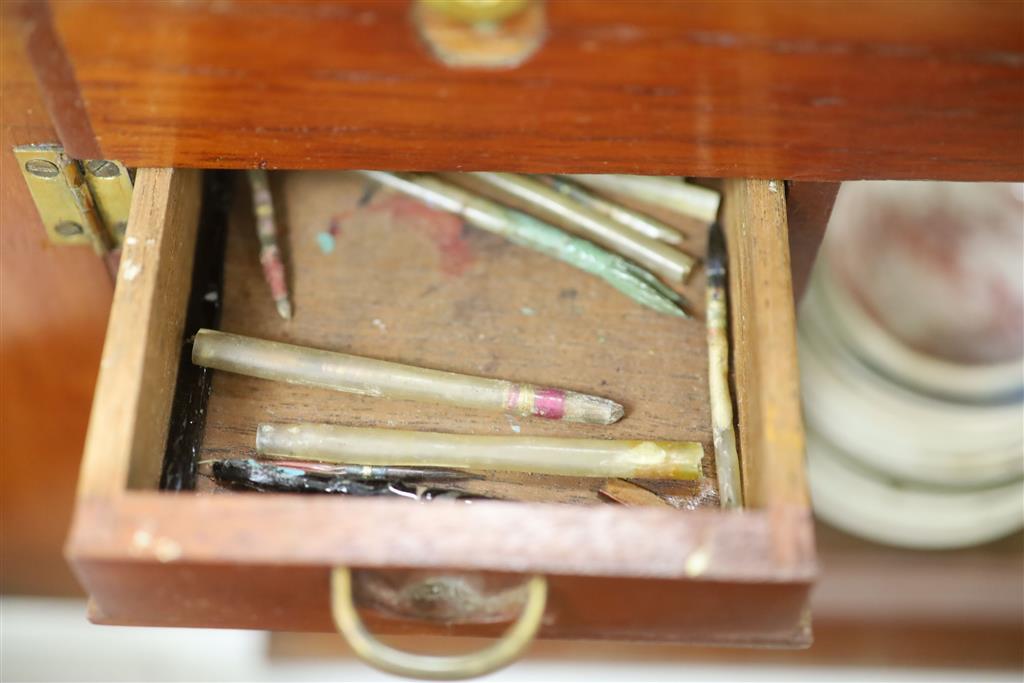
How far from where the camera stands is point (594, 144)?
1.80 ft

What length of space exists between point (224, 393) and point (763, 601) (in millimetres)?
305

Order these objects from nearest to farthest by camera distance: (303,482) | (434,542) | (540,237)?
(434,542)
(303,482)
(540,237)

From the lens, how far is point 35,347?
73 centimetres

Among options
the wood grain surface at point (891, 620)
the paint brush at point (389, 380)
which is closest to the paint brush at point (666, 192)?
the paint brush at point (389, 380)

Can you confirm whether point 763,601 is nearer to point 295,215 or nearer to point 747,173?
point 747,173

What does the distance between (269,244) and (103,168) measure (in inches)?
4.1

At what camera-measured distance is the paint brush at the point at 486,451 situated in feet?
1.89

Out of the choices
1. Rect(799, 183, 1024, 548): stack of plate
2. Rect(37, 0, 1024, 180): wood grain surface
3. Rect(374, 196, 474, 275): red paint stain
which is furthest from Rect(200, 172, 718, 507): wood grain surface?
Rect(799, 183, 1024, 548): stack of plate

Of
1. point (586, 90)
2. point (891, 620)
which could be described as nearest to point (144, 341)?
point (586, 90)

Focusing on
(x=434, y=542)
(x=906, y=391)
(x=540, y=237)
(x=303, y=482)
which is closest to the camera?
(x=434, y=542)

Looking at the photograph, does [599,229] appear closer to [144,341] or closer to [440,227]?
[440,227]

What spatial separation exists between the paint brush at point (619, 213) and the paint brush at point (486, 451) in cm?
15


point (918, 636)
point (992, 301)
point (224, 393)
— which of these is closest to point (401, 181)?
point (224, 393)

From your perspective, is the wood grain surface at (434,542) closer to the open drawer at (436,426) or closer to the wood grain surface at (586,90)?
the open drawer at (436,426)
